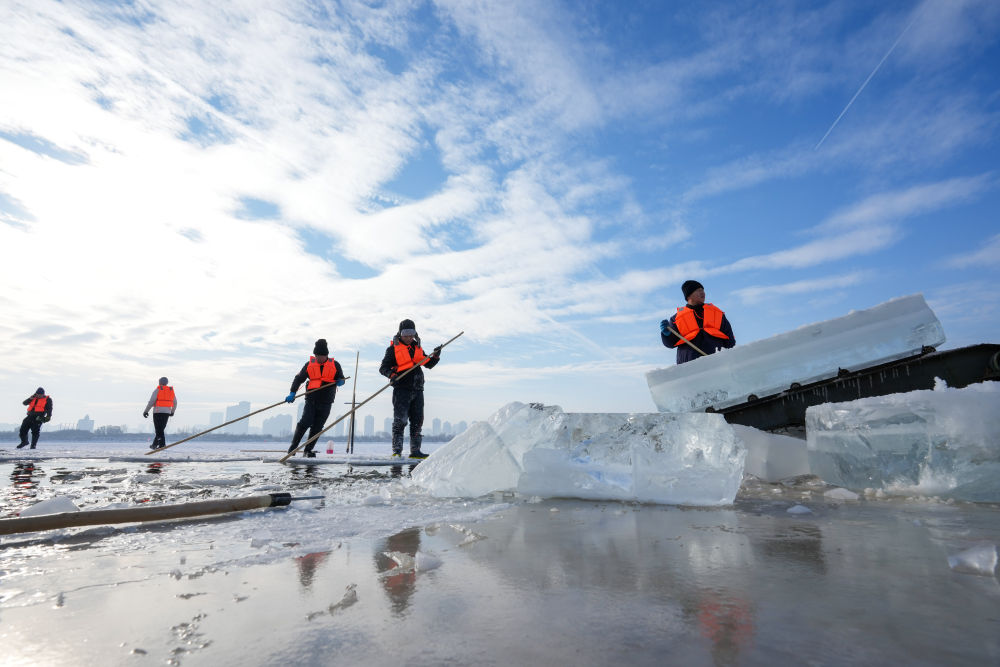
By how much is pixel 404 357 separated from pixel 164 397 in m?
9.08

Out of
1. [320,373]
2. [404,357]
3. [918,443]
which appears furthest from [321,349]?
[918,443]

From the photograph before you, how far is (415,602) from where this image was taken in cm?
126

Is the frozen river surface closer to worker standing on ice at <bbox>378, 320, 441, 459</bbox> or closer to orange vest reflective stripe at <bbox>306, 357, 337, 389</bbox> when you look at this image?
worker standing on ice at <bbox>378, 320, 441, 459</bbox>

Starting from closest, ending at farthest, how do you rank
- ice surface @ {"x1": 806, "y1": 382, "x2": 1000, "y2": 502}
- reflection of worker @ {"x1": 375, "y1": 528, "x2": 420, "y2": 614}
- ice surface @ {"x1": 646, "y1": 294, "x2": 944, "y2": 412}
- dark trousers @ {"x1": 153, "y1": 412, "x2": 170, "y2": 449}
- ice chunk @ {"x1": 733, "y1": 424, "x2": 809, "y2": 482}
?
reflection of worker @ {"x1": 375, "y1": 528, "x2": 420, "y2": 614}, ice surface @ {"x1": 806, "y1": 382, "x2": 1000, "y2": 502}, ice chunk @ {"x1": 733, "y1": 424, "x2": 809, "y2": 482}, ice surface @ {"x1": 646, "y1": 294, "x2": 944, "y2": 412}, dark trousers @ {"x1": 153, "y1": 412, "x2": 170, "y2": 449}

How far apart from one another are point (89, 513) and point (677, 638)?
8.69ft

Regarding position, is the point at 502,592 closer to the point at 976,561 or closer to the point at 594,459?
the point at 976,561

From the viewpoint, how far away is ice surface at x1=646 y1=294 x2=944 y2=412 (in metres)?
5.36

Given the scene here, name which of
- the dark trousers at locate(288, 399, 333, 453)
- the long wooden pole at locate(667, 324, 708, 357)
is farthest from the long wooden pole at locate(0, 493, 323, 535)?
the dark trousers at locate(288, 399, 333, 453)

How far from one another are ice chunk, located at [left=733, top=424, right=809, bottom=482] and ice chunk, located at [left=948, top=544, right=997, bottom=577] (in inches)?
130

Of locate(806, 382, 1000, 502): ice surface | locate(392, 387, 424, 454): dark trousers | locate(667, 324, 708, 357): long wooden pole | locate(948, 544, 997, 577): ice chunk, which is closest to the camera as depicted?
locate(948, 544, 997, 577): ice chunk

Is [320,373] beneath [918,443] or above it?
above

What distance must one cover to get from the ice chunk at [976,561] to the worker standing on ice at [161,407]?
15655 mm

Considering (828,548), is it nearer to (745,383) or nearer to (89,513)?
(89,513)

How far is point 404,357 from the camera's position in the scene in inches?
355
